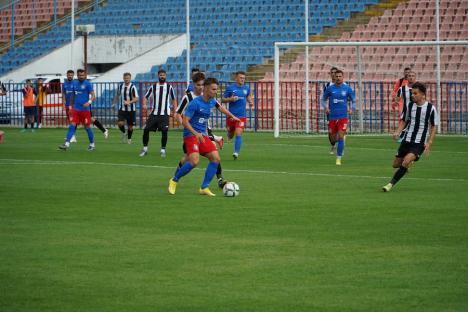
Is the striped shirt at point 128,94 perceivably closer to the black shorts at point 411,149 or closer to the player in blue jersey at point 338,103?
the player in blue jersey at point 338,103

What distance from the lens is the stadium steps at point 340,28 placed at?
3953 cm

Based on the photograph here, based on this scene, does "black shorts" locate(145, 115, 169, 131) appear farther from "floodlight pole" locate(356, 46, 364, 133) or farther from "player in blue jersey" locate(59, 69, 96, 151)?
"floodlight pole" locate(356, 46, 364, 133)

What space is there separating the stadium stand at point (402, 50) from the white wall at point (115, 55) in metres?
8.41

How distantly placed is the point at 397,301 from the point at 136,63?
126ft

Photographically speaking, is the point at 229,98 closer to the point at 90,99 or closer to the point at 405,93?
the point at 90,99

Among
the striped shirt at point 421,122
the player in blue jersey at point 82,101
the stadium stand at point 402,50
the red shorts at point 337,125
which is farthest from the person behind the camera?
the stadium stand at point 402,50

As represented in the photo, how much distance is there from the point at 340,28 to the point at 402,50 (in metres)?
4.79

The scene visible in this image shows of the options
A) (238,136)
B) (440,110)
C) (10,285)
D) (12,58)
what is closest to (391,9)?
(440,110)

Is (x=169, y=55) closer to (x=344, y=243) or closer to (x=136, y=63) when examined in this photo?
(x=136, y=63)

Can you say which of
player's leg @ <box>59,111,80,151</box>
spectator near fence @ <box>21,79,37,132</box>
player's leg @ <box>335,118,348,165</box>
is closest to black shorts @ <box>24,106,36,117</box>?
spectator near fence @ <box>21,79,37,132</box>

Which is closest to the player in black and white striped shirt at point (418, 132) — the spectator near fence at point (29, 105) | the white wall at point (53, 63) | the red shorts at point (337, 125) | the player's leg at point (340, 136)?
the player's leg at point (340, 136)

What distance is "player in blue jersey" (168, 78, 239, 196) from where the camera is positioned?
16.2 meters

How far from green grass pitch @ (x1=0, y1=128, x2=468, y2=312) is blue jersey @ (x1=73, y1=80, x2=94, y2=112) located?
6.37 meters

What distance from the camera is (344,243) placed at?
1144cm
